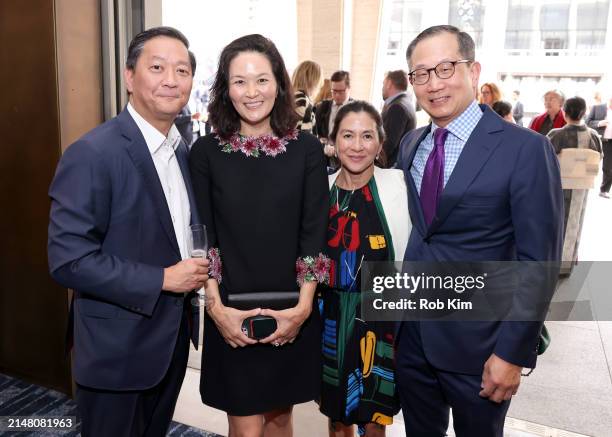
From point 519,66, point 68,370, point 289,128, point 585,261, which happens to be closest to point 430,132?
point 289,128

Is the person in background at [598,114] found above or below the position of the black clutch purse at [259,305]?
above

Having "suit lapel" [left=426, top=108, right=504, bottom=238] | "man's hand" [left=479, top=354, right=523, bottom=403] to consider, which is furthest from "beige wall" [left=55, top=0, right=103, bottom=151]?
"man's hand" [left=479, top=354, right=523, bottom=403]

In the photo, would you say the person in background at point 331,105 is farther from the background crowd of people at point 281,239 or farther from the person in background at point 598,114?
the person in background at point 598,114

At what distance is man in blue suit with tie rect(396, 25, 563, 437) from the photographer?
1.54m

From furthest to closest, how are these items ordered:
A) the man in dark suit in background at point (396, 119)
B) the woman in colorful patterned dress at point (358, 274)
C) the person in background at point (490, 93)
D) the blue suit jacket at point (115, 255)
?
1. the person in background at point (490, 93)
2. the man in dark suit in background at point (396, 119)
3. the woman in colorful patterned dress at point (358, 274)
4. the blue suit jacket at point (115, 255)

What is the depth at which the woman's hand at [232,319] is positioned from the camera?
1.81 m

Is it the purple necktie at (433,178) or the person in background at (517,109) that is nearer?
the purple necktie at (433,178)

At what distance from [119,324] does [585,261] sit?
5355mm

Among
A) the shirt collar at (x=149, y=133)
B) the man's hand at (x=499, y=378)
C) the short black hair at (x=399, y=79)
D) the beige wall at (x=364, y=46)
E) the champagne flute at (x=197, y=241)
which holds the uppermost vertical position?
the beige wall at (x=364, y=46)

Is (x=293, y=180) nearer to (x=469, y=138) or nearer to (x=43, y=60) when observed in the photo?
(x=469, y=138)

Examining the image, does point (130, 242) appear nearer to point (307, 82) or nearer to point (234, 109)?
point (234, 109)

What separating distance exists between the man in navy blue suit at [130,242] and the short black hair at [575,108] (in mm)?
3975

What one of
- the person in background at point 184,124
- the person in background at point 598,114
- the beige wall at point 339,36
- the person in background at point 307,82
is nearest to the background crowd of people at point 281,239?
the person in background at point 307,82

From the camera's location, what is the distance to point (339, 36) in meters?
7.33
